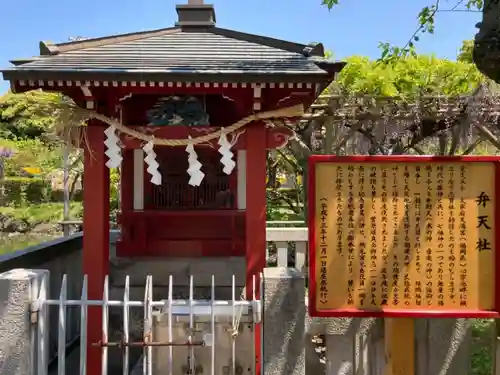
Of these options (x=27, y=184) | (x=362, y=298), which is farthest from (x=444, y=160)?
(x=27, y=184)

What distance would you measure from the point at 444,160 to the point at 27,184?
27.9m

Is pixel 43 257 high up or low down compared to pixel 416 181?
down

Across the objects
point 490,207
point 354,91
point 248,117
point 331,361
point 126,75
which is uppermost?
point 354,91

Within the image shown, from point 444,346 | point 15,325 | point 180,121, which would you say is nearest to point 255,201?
point 180,121

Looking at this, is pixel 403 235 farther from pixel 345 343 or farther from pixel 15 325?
pixel 15 325

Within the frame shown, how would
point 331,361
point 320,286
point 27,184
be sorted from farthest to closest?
point 27,184
point 331,361
point 320,286

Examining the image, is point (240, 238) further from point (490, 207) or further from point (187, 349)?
point (490, 207)

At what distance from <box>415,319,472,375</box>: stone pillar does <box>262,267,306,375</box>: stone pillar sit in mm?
1120

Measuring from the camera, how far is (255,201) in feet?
19.6

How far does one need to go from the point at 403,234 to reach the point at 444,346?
1.12 m

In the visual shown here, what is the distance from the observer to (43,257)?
6383 mm

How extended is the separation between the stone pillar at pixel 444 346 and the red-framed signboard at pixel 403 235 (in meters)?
0.35

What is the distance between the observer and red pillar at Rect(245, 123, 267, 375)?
5.95m

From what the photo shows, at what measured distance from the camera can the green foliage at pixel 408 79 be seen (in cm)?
1305
